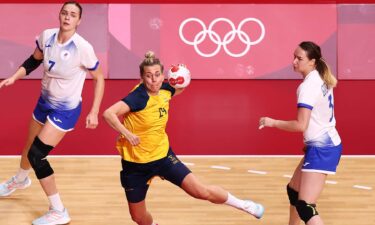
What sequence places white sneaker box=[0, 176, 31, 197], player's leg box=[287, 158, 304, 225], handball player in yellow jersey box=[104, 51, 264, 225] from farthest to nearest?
white sneaker box=[0, 176, 31, 197] → player's leg box=[287, 158, 304, 225] → handball player in yellow jersey box=[104, 51, 264, 225]

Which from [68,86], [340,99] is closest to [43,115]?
[68,86]

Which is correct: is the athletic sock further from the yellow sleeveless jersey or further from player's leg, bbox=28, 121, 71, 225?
the yellow sleeveless jersey

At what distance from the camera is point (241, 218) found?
6.42 metres

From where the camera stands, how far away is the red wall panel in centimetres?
934

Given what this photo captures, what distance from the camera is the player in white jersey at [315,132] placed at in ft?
16.5

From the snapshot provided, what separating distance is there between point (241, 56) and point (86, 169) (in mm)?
2470

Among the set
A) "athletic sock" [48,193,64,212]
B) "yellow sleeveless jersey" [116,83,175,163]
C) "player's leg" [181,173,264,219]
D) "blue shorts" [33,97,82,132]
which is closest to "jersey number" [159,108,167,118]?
"yellow sleeveless jersey" [116,83,175,163]

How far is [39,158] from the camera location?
19.9 feet

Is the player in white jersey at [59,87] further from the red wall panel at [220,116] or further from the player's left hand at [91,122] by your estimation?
the red wall panel at [220,116]

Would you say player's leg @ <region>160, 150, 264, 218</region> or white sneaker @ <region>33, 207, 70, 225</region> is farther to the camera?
white sneaker @ <region>33, 207, 70, 225</region>

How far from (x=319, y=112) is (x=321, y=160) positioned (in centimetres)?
34

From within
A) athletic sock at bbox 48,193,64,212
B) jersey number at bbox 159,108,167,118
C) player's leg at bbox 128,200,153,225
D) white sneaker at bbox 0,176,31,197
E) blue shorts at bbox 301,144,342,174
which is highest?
jersey number at bbox 159,108,167,118

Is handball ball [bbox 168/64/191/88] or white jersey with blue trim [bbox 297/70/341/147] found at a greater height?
handball ball [bbox 168/64/191/88]

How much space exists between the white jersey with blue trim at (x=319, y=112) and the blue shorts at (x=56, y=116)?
221cm
